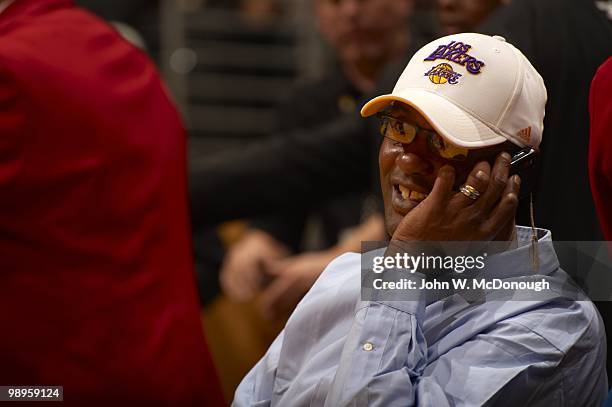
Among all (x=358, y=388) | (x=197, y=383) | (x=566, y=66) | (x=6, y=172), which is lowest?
(x=197, y=383)

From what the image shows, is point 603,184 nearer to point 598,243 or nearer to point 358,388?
point 598,243

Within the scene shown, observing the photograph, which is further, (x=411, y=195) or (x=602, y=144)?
(x=411, y=195)

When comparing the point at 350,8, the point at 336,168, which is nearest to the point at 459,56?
the point at 336,168

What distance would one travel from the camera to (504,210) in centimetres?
222

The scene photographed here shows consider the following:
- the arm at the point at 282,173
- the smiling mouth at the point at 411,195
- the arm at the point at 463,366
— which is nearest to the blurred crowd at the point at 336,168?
the arm at the point at 282,173

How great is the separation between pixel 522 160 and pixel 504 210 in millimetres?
116

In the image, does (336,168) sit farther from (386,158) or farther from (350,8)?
(386,158)

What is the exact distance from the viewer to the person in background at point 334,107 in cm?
431

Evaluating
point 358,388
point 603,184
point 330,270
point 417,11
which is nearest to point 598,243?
point 603,184

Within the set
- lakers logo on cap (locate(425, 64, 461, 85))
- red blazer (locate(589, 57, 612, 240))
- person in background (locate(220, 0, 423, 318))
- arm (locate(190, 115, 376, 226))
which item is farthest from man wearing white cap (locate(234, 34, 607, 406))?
person in background (locate(220, 0, 423, 318))

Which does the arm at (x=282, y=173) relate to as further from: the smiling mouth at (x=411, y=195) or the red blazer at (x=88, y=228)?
the smiling mouth at (x=411, y=195)

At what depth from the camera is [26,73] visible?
274 centimetres

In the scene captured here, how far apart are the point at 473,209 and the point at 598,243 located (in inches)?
21.5

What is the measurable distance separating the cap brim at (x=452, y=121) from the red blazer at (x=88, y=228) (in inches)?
35.5
